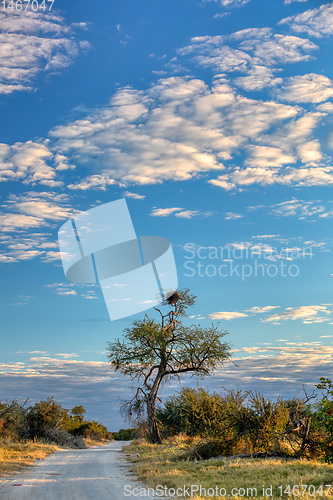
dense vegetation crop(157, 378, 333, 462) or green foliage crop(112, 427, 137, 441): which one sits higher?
dense vegetation crop(157, 378, 333, 462)

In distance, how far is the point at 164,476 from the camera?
14.0 meters

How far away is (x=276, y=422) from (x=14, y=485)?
450 inches

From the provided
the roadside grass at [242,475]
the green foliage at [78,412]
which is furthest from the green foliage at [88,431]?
the roadside grass at [242,475]

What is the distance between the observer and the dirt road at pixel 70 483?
11344 millimetres

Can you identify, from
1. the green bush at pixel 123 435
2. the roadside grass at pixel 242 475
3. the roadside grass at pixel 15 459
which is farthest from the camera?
the green bush at pixel 123 435

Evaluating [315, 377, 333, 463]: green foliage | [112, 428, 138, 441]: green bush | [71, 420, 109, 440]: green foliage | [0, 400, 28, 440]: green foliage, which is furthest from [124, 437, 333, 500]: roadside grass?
[112, 428, 138, 441]: green bush

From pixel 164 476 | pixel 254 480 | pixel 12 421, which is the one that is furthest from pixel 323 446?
pixel 12 421

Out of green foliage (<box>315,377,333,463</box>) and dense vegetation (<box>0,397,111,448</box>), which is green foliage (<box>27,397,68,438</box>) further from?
green foliage (<box>315,377,333,463</box>)

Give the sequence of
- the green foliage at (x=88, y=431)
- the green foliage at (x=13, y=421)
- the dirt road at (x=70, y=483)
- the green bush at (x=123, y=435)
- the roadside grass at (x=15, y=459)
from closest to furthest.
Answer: the dirt road at (x=70, y=483) < the roadside grass at (x=15, y=459) < the green foliage at (x=13, y=421) < the green foliage at (x=88, y=431) < the green bush at (x=123, y=435)

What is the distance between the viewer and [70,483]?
13758 mm

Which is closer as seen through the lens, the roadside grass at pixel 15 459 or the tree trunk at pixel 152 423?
the roadside grass at pixel 15 459

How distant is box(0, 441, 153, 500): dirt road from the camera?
11344mm

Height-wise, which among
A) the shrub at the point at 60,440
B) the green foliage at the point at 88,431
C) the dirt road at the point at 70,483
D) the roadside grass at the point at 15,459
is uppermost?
the dirt road at the point at 70,483

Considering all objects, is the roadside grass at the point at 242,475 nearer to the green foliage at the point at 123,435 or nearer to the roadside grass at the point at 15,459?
the roadside grass at the point at 15,459
